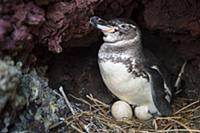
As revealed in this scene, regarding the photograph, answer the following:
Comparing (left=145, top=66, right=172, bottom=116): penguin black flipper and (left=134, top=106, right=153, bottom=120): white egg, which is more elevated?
(left=145, top=66, right=172, bottom=116): penguin black flipper

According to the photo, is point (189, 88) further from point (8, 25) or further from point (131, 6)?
point (8, 25)

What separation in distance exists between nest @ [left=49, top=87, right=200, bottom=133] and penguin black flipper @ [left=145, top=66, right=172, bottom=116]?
0.04 m

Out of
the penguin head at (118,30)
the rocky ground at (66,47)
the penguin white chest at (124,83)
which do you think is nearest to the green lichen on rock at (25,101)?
the rocky ground at (66,47)

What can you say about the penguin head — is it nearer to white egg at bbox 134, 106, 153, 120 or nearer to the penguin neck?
the penguin neck

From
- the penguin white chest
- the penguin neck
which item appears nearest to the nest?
the penguin white chest

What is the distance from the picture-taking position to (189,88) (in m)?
2.37

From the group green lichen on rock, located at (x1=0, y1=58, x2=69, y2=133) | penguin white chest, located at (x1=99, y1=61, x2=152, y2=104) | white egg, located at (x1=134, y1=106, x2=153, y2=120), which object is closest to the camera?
green lichen on rock, located at (x1=0, y1=58, x2=69, y2=133)

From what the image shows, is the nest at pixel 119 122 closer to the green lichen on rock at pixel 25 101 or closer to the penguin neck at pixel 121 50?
the green lichen on rock at pixel 25 101

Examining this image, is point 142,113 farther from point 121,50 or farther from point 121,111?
point 121,50

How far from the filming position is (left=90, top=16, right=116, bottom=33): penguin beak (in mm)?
1874

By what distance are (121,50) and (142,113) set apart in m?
0.33

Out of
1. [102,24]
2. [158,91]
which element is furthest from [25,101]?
[158,91]

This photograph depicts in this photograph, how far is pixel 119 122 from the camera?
6.75 feet

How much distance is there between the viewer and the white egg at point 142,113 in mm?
2117
